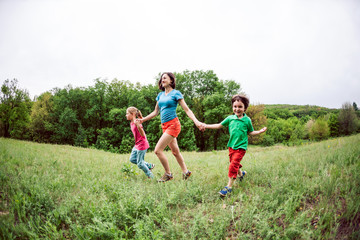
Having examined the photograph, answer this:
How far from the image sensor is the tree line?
23.6 meters

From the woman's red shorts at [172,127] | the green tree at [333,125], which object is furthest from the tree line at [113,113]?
the woman's red shorts at [172,127]

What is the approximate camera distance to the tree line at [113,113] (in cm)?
2358

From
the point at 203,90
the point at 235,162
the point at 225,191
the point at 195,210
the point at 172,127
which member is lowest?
the point at 195,210

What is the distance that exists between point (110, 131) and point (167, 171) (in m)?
26.6

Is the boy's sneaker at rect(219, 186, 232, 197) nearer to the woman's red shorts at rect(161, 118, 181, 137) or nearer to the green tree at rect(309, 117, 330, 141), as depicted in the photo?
the woman's red shorts at rect(161, 118, 181, 137)

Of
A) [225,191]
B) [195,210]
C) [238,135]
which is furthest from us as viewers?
[238,135]

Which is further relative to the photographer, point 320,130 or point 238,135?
point 320,130

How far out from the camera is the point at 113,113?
2695cm

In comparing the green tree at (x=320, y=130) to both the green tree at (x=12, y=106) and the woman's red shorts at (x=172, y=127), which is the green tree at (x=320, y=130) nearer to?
the woman's red shorts at (x=172, y=127)

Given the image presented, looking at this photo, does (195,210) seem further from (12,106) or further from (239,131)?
(12,106)

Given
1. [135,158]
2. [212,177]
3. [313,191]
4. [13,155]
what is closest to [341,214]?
[313,191]

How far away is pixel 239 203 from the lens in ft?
9.21

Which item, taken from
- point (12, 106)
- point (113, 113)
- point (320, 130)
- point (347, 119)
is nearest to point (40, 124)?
point (12, 106)

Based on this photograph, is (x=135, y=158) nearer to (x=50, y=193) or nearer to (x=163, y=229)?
(x=50, y=193)
